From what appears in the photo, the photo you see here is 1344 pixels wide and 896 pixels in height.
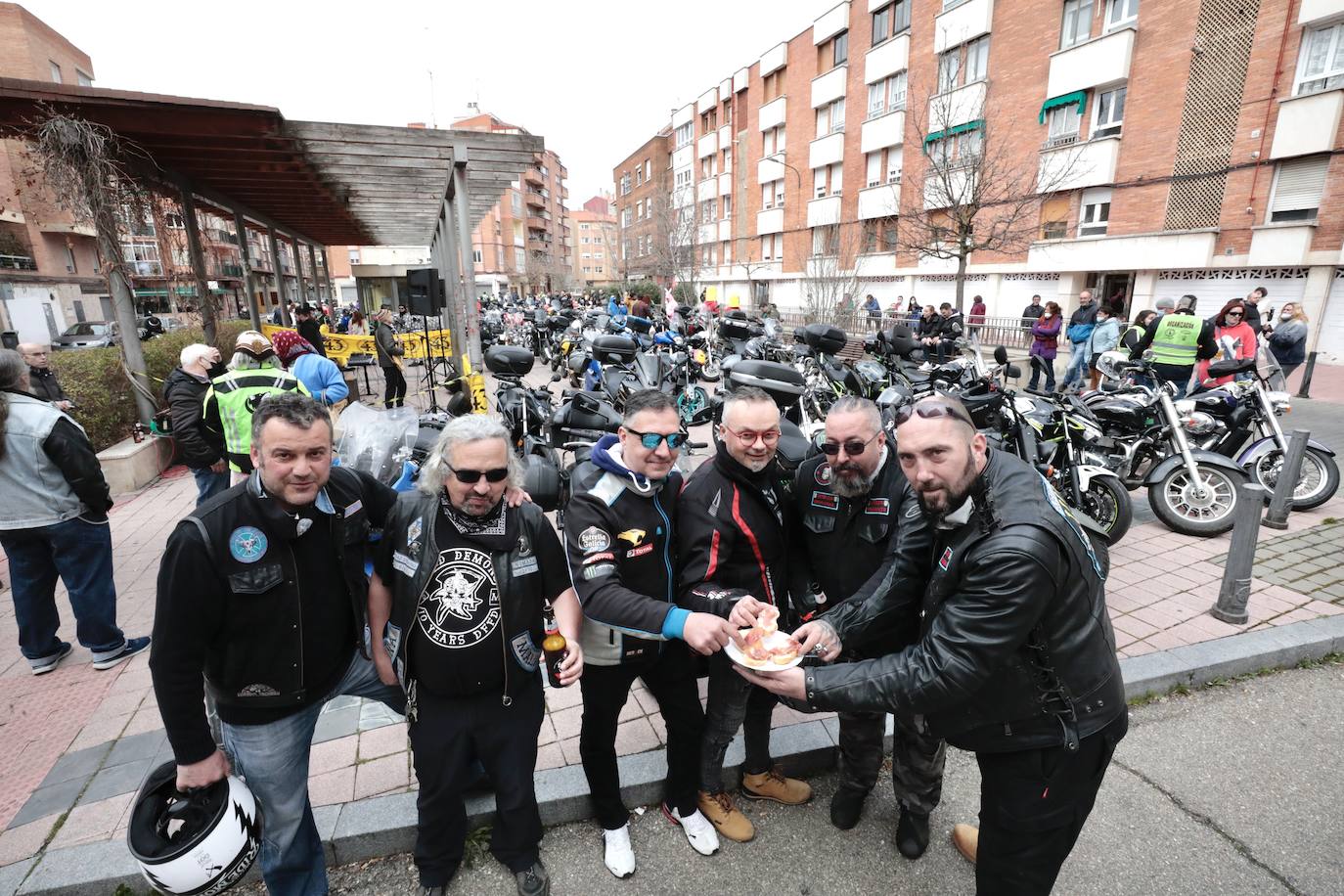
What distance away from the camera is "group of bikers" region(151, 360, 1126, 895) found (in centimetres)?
172

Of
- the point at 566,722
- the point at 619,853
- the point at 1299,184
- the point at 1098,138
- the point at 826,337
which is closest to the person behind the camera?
the point at 619,853

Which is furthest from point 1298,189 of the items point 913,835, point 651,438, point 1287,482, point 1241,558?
point 651,438

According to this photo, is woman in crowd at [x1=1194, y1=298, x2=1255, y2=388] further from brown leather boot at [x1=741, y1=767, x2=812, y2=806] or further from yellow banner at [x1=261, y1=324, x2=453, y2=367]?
yellow banner at [x1=261, y1=324, x2=453, y2=367]

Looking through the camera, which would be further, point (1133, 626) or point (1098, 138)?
point (1098, 138)

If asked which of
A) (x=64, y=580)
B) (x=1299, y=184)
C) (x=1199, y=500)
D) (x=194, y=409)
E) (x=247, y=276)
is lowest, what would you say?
(x=1199, y=500)

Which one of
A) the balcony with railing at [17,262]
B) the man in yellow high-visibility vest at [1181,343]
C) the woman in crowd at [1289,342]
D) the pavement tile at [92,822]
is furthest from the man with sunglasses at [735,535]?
the balcony with railing at [17,262]

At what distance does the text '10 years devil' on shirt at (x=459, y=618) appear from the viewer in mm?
2051

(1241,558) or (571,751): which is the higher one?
(1241,558)

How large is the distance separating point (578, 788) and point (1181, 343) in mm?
9459

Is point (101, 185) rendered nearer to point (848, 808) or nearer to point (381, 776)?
point (381, 776)

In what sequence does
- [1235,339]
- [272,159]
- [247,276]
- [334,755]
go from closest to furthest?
[334,755], [1235,339], [272,159], [247,276]

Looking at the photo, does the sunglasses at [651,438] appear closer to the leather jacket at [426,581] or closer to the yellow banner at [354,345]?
the leather jacket at [426,581]

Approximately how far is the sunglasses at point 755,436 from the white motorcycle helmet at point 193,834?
77.9 inches

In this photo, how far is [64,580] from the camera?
3.45 meters
